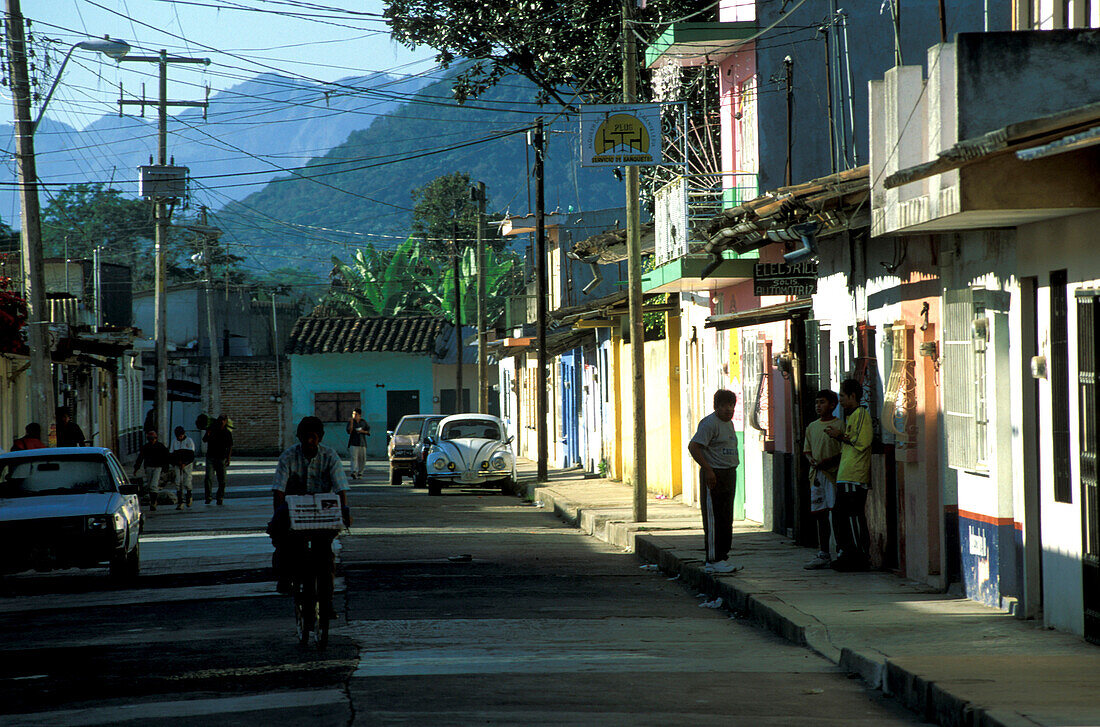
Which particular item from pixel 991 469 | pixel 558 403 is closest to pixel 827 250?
pixel 991 469

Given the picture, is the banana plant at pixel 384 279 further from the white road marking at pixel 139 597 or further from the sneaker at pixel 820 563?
the sneaker at pixel 820 563

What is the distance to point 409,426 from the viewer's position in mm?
37469

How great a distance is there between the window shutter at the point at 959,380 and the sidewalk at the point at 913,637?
126 centimetres

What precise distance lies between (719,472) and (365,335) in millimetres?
44875

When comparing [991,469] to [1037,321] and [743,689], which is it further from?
[743,689]

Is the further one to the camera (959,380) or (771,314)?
(771,314)

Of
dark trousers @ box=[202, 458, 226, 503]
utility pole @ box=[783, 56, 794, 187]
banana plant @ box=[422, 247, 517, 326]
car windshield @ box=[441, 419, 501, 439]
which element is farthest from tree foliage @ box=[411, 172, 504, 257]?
utility pole @ box=[783, 56, 794, 187]

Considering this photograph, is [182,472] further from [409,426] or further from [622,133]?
[622,133]

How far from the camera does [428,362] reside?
58.3 meters

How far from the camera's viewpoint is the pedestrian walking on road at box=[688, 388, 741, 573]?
13.8 metres

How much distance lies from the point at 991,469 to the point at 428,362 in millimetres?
48353

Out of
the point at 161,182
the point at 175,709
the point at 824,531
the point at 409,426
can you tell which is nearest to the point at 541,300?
the point at 409,426

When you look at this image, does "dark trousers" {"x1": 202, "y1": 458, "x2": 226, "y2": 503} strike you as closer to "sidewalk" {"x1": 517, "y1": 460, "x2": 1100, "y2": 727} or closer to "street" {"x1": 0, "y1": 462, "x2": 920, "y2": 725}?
"street" {"x1": 0, "y1": 462, "x2": 920, "y2": 725}

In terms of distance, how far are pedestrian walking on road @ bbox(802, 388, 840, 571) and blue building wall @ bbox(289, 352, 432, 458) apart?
44486 millimetres
